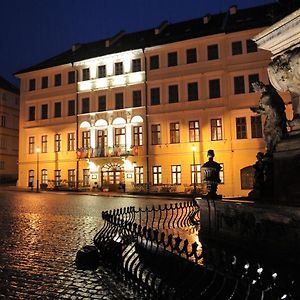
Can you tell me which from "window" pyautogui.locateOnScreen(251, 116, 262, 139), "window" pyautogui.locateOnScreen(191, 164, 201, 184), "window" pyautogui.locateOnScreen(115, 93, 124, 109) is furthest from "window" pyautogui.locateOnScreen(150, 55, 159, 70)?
"window" pyautogui.locateOnScreen(251, 116, 262, 139)

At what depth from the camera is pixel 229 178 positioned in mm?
31703

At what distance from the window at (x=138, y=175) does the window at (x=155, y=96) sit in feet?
21.2

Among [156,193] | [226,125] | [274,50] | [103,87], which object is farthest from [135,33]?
[274,50]

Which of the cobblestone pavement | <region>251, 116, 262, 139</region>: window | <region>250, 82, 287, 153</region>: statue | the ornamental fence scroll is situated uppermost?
<region>251, 116, 262, 139</region>: window

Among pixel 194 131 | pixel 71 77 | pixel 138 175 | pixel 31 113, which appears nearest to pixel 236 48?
pixel 194 131

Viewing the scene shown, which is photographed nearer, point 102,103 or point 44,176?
point 102,103

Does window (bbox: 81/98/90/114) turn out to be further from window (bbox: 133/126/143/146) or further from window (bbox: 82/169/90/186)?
window (bbox: 82/169/90/186)

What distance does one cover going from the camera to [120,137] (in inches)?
1439

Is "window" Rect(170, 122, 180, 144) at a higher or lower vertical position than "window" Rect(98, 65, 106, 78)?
lower

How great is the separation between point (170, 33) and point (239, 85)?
33.3ft

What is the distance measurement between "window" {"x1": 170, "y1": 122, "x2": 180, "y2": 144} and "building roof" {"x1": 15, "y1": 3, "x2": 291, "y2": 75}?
7865 mm

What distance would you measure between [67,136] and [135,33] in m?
14.3

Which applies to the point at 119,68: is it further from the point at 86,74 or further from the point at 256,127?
the point at 256,127

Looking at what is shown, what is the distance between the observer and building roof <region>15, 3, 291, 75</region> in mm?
32938
